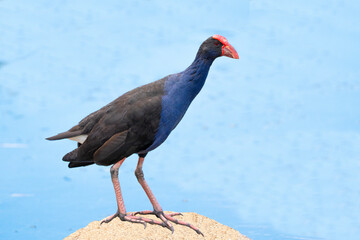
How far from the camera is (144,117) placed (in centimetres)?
812

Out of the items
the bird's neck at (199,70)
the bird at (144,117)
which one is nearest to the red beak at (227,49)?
the bird at (144,117)

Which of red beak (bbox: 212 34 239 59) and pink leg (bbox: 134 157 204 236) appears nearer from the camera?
red beak (bbox: 212 34 239 59)

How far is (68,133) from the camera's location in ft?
28.0

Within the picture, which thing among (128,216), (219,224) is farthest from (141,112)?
(219,224)

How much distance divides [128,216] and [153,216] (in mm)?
516

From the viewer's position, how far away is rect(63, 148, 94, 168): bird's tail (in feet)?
27.7

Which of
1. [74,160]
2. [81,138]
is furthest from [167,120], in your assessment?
[74,160]

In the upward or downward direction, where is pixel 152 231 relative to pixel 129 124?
downward

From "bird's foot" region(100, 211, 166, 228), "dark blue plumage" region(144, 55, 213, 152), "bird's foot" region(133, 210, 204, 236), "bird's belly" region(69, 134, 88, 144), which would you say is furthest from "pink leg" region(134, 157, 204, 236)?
"bird's belly" region(69, 134, 88, 144)

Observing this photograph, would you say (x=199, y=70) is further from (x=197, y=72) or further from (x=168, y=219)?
(x=168, y=219)

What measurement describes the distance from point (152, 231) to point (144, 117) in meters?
1.47

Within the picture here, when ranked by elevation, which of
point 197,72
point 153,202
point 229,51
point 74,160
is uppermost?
point 229,51

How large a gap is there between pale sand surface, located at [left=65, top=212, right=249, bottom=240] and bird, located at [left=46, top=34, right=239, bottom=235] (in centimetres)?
12

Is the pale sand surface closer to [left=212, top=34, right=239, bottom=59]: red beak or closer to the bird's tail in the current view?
the bird's tail
